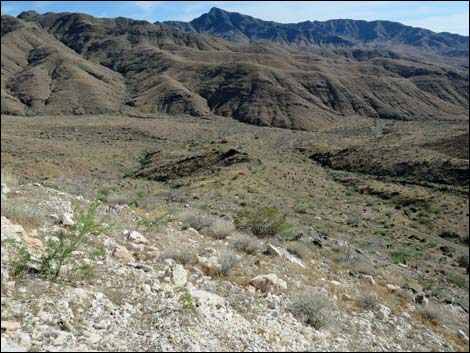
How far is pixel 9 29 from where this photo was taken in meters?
155

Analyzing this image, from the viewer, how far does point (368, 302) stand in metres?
7.68

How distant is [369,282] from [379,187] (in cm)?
3005

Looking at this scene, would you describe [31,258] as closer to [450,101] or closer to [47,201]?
[47,201]

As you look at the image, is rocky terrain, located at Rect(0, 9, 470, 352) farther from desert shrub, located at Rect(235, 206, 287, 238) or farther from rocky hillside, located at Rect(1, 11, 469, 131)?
rocky hillside, located at Rect(1, 11, 469, 131)

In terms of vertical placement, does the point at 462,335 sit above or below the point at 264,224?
below

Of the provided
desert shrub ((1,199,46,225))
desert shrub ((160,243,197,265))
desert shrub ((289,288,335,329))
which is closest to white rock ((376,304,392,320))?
desert shrub ((289,288,335,329))

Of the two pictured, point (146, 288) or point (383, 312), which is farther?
point (383, 312)

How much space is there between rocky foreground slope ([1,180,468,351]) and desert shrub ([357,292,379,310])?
2 cm

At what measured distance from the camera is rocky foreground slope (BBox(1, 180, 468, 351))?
4.67m

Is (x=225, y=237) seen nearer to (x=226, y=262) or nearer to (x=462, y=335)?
(x=226, y=262)

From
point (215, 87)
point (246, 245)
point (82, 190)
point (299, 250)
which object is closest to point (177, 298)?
point (246, 245)

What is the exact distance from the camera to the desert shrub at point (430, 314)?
7.95 meters

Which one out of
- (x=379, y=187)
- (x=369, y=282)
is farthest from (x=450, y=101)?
(x=369, y=282)

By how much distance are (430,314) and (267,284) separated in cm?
370
